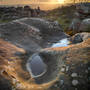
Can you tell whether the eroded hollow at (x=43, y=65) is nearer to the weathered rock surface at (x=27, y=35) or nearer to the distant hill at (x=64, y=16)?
the weathered rock surface at (x=27, y=35)

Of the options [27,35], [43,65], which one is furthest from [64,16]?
[43,65]

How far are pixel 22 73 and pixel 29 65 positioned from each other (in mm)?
1341

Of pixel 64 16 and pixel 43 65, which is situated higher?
pixel 43 65

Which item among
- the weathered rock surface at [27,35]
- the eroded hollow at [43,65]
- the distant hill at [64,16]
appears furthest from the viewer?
the distant hill at [64,16]

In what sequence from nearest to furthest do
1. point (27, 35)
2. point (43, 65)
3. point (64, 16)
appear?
point (43, 65)
point (27, 35)
point (64, 16)

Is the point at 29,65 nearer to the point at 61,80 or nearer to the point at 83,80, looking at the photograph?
the point at 61,80

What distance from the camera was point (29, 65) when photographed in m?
7.78

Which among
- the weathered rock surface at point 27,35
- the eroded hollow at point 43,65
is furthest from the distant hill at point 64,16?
the eroded hollow at point 43,65

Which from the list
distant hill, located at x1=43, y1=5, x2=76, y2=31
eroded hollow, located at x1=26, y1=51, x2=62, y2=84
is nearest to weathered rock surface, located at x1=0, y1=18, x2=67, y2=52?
eroded hollow, located at x1=26, y1=51, x2=62, y2=84

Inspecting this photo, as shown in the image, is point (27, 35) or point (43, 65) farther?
point (27, 35)

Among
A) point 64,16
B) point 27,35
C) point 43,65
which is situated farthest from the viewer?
point 64,16

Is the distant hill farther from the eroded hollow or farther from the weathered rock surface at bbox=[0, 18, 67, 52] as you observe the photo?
the eroded hollow

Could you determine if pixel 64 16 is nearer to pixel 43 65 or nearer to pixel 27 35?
pixel 27 35

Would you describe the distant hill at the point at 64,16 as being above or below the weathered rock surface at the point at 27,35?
below
